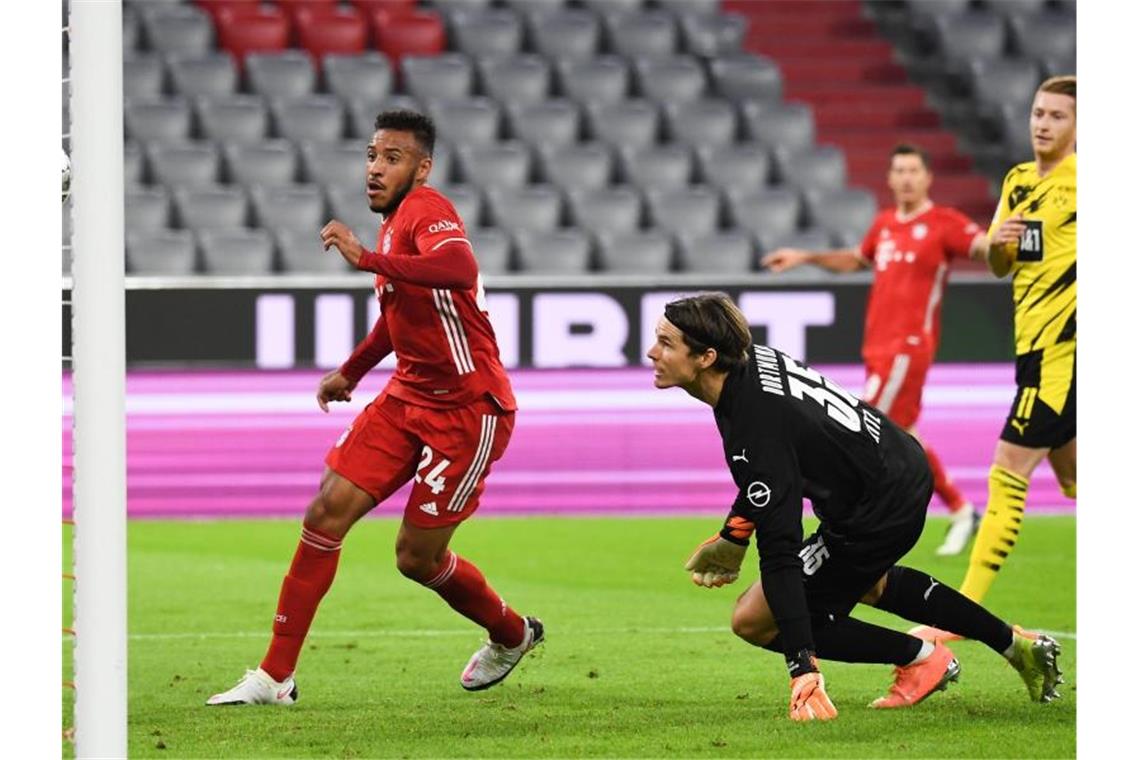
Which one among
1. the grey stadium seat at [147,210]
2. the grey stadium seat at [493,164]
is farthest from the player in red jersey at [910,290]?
the grey stadium seat at [147,210]

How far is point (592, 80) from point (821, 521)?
10252 mm

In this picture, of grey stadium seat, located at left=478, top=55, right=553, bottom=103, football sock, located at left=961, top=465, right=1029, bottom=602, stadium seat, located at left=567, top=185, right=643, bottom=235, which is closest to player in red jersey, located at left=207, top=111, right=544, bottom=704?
football sock, located at left=961, top=465, right=1029, bottom=602

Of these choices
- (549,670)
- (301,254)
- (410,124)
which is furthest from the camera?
(301,254)

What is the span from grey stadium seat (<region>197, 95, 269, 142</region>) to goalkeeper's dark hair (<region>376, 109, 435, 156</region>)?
28.6 ft

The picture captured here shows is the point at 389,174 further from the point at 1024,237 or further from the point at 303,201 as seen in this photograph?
the point at 303,201

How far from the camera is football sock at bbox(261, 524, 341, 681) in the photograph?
5.66m

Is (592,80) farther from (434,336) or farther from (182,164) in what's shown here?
(434,336)

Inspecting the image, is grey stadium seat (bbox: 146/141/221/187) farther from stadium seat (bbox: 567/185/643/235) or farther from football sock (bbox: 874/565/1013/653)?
football sock (bbox: 874/565/1013/653)

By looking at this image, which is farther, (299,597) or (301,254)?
(301,254)

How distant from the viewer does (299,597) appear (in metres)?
5.69

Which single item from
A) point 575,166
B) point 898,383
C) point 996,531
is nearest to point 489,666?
point 996,531

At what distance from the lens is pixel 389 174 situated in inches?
227

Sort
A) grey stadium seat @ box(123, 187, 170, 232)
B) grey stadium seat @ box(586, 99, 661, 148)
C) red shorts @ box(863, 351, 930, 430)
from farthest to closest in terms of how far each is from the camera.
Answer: grey stadium seat @ box(586, 99, 661, 148) < grey stadium seat @ box(123, 187, 170, 232) < red shorts @ box(863, 351, 930, 430)

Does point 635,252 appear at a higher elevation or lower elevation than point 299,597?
higher
